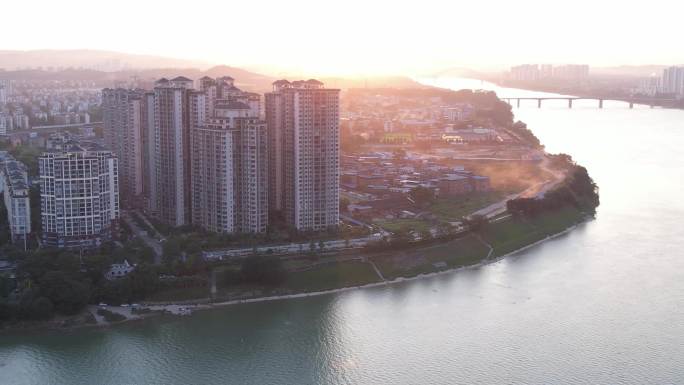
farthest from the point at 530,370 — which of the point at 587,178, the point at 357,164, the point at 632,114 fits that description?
the point at 632,114

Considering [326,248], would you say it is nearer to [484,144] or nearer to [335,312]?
[335,312]

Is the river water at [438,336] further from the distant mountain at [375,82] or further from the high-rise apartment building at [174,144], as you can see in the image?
the distant mountain at [375,82]

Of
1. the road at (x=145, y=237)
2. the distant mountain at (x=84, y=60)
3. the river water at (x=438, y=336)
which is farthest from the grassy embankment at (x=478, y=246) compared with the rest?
the distant mountain at (x=84, y=60)

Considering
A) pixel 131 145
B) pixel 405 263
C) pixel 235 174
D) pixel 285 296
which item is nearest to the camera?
pixel 285 296

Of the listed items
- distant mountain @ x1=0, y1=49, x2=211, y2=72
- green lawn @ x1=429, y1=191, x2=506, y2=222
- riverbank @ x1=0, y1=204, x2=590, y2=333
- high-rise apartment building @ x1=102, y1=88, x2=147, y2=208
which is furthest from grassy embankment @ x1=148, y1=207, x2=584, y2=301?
distant mountain @ x1=0, y1=49, x2=211, y2=72

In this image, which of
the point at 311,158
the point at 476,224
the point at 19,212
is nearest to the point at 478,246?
the point at 476,224

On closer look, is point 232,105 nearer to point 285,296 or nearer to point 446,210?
point 285,296
